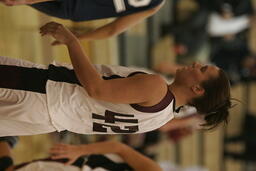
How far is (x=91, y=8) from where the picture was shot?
70.0 inches

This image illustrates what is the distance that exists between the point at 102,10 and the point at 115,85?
64 centimetres

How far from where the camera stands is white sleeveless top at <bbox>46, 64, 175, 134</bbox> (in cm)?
137

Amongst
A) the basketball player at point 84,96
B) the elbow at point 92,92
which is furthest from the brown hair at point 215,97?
the elbow at point 92,92

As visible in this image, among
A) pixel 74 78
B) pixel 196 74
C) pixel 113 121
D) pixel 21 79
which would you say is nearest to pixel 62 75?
pixel 74 78

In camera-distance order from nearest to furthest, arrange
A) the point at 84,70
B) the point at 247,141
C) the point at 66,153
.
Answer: the point at 84,70 < the point at 66,153 < the point at 247,141

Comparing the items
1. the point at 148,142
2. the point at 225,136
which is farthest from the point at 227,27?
the point at 148,142

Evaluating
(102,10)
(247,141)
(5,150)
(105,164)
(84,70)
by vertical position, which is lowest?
(247,141)

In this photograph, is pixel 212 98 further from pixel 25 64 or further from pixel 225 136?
pixel 225 136

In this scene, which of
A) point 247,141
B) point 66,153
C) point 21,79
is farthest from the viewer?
point 247,141

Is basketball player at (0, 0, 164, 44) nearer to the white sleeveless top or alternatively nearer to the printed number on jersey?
the printed number on jersey

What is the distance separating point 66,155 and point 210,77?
2.54 ft

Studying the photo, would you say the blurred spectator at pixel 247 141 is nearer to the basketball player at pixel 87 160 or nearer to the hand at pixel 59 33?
the basketball player at pixel 87 160

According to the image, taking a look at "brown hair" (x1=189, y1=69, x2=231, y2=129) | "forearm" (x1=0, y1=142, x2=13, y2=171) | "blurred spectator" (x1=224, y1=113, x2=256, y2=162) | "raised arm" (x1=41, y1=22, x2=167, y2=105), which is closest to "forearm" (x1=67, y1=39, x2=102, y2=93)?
"raised arm" (x1=41, y1=22, x2=167, y2=105)

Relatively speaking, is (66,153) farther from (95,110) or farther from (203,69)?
(203,69)
